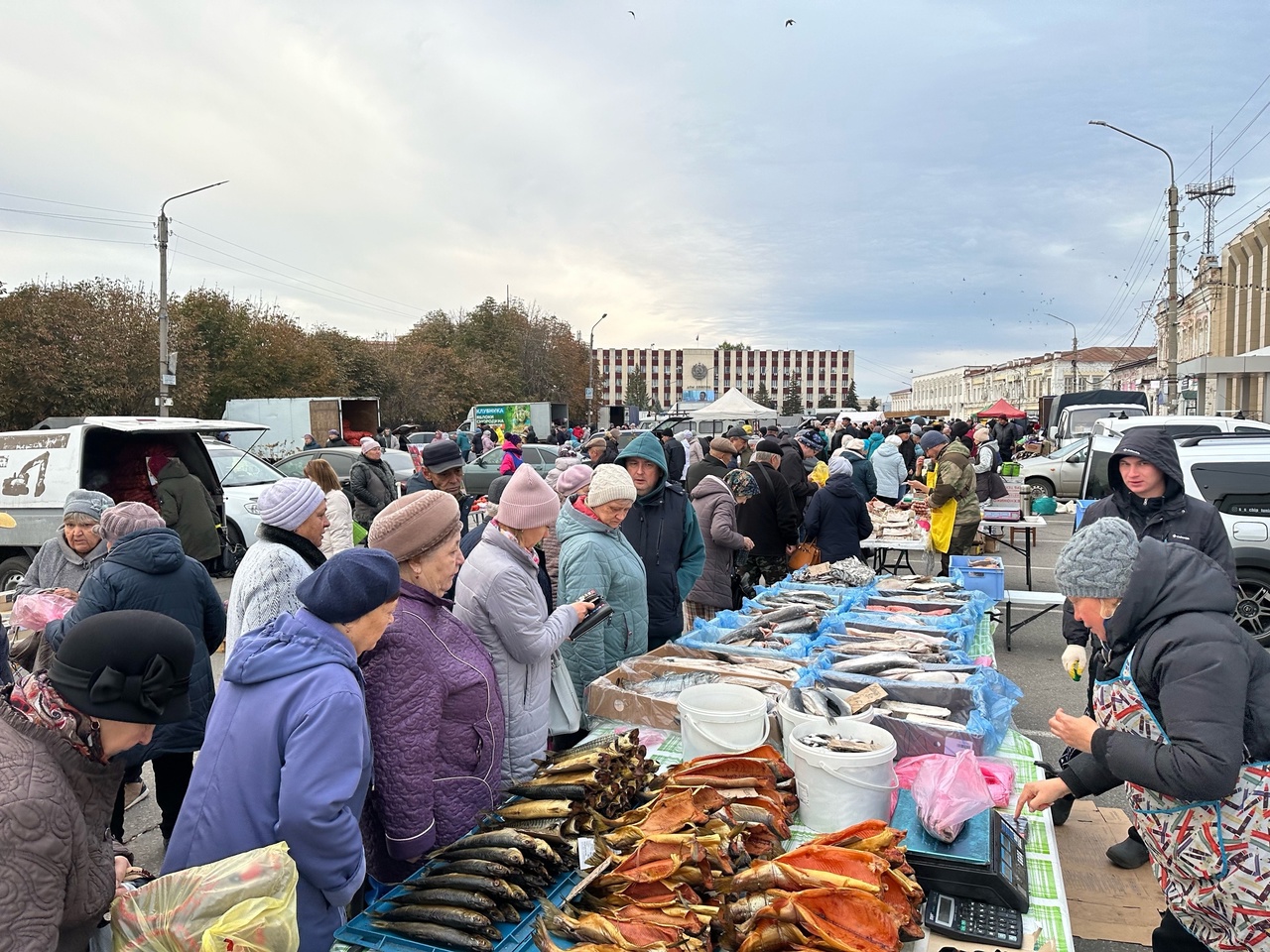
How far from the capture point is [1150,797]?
7.39 ft

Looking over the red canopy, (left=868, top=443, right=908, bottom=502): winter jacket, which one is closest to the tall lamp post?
the red canopy

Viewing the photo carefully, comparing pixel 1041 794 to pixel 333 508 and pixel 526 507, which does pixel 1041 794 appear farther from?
pixel 333 508

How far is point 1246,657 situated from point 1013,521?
28.8 ft

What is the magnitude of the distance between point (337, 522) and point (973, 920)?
6162 mm

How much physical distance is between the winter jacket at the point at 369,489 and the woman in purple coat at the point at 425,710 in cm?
714

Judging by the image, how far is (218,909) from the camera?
179 cm

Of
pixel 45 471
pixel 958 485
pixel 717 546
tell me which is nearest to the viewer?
pixel 717 546

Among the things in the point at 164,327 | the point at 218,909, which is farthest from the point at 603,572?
the point at 164,327

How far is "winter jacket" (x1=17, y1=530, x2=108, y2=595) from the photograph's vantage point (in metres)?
4.71

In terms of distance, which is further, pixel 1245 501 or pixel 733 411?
pixel 733 411

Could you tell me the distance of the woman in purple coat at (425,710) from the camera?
2527 mm

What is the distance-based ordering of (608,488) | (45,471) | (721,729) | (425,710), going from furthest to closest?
(45,471) < (608,488) < (721,729) < (425,710)

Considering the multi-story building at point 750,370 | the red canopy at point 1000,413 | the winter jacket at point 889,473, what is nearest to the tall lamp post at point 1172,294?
the red canopy at point 1000,413

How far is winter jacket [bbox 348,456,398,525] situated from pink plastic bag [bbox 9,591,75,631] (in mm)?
5273
